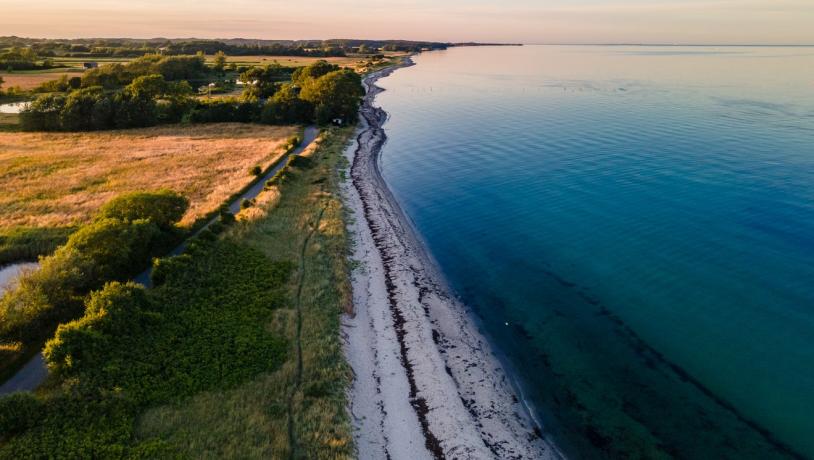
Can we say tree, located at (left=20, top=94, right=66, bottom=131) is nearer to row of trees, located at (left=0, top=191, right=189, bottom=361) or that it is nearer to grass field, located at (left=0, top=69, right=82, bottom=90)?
grass field, located at (left=0, top=69, right=82, bottom=90)

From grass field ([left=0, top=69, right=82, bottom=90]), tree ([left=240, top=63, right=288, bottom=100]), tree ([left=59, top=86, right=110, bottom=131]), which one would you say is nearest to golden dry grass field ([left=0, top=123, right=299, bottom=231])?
tree ([left=59, top=86, right=110, bottom=131])

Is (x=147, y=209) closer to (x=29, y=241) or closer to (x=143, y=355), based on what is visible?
(x=29, y=241)

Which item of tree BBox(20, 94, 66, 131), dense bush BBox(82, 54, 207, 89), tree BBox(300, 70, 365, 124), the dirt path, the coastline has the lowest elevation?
the coastline

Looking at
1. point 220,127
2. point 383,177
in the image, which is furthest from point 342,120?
point 383,177

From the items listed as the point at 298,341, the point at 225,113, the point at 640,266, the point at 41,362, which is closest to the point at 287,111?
the point at 225,113

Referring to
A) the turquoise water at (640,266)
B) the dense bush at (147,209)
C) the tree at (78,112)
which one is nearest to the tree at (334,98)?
the turquoise water at (640,266)
